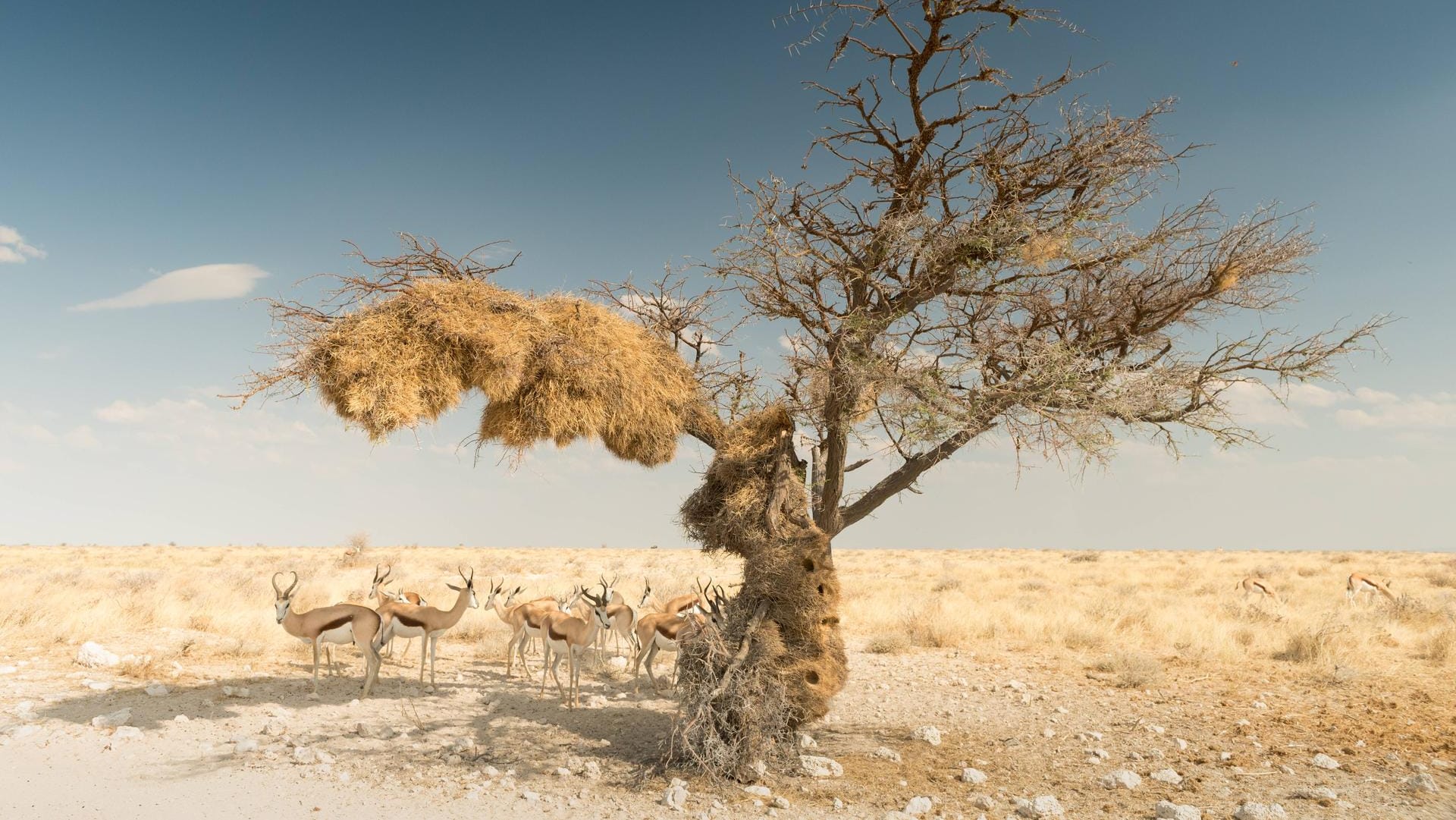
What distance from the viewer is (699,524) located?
30.0ft

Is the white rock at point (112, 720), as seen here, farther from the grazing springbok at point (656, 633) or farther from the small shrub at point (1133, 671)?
the small shrub at point (1133, 671)

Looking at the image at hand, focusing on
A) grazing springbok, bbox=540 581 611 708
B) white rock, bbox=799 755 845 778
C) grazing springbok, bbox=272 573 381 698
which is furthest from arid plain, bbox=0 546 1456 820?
grazing springbok, bbox=272 573 381 698

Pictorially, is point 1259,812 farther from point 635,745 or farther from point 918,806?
point 635,745

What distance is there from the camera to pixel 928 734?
364 inches

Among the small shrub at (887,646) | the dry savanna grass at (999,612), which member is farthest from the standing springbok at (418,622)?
the small shrub at (887,646)

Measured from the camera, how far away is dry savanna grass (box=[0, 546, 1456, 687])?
46.8ft

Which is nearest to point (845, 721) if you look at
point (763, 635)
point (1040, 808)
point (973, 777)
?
point (973, 777)

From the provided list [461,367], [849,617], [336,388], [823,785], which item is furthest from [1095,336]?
[849,617]

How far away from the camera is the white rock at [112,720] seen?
29.8ft

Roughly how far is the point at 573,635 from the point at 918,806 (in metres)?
5.43

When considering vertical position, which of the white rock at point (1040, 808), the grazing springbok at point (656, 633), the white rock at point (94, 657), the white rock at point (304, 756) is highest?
the grazing springbok at point (656, 633)

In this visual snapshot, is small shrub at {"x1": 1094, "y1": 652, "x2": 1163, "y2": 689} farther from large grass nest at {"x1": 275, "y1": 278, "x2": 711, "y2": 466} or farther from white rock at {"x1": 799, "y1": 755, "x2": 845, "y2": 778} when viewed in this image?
large grass nest at {"x1": 275, "y1": 278, "x2": 711, "y2": 466}

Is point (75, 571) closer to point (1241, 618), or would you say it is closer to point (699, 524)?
point (699, 524)

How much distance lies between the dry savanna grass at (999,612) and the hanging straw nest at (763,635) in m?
0.82
